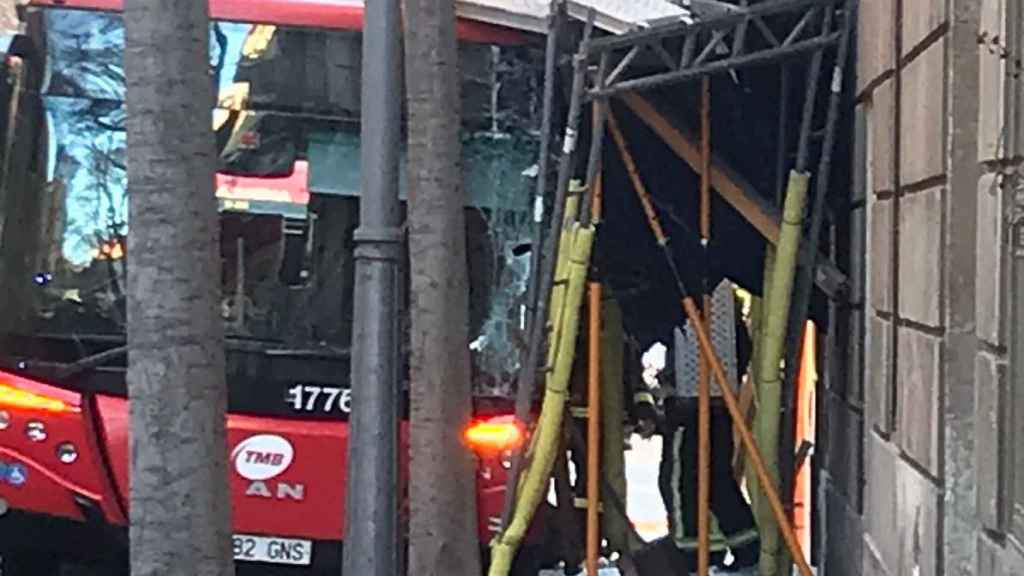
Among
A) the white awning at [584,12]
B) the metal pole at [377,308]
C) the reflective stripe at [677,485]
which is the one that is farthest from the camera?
the reflective stripe at [677,485]

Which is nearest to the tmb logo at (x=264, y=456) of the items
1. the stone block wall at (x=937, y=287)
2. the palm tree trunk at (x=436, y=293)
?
the palm tree trunk at (x=436, y=293)

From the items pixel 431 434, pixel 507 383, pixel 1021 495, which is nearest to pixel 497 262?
pixel 507 383

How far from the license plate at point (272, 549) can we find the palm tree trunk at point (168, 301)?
4.49 metres

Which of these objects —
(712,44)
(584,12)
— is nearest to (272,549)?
(584,12)

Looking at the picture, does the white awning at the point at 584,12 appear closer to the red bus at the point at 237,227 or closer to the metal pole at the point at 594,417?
the red bus at the point at 237,227

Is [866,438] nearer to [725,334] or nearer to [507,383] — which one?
[507,383]

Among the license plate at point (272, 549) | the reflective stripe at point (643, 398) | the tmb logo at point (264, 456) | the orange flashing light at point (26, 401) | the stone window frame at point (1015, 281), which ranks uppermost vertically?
the stone window frame at point (1015, 281)

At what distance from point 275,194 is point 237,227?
24cm

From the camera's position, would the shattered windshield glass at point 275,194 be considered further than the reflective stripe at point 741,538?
No

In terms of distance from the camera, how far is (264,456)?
373 inches

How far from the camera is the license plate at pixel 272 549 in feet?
31.3

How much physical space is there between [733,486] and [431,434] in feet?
9.57

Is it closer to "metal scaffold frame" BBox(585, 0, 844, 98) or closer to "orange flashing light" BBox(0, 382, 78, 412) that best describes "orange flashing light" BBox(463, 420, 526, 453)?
"metal scaffold frame" BBox(585, 0, 844, 98)

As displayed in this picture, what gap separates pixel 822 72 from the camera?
912cm
